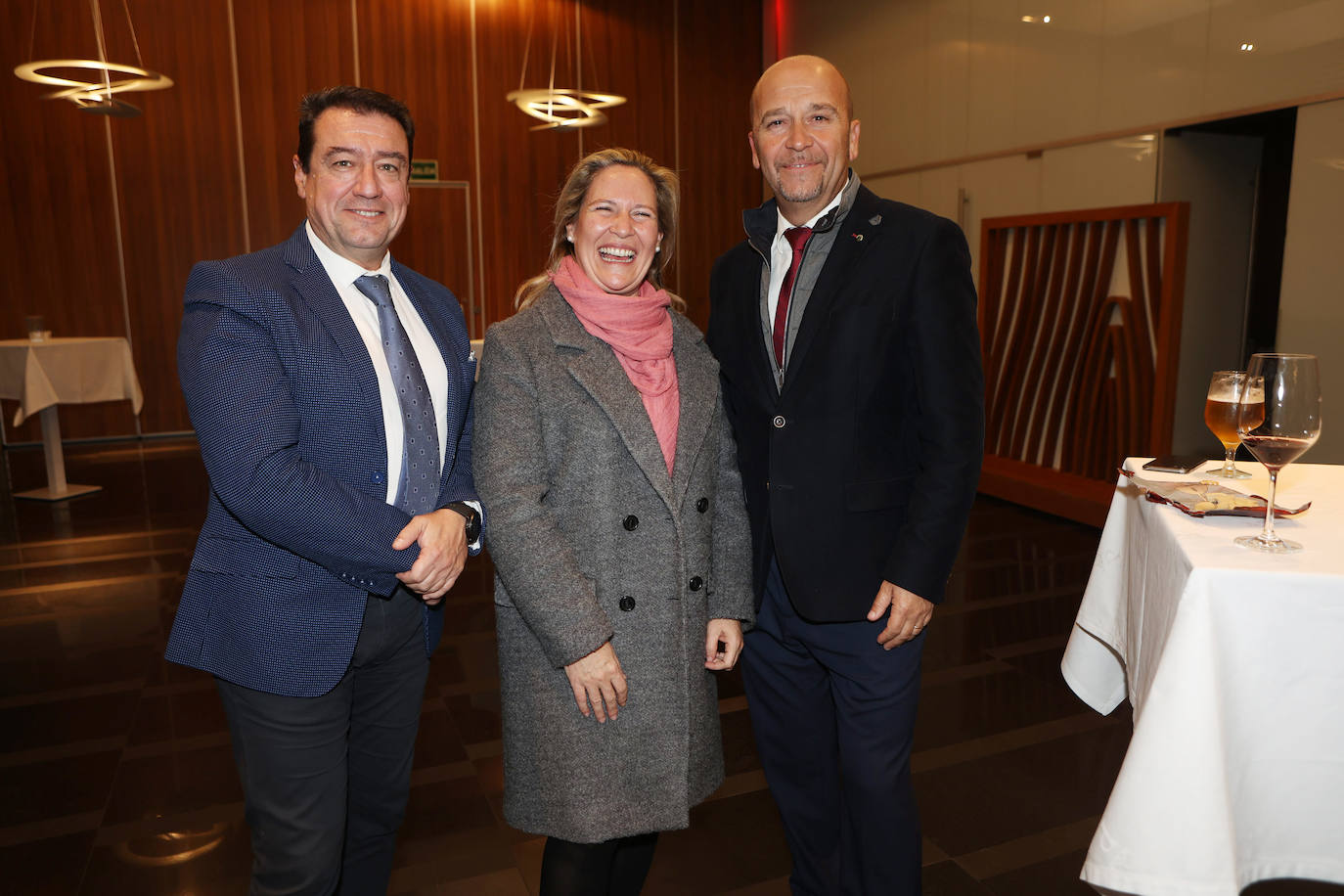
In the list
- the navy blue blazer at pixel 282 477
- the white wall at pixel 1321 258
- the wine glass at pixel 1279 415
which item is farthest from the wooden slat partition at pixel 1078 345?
the navy blue blazer at pixel 282 477

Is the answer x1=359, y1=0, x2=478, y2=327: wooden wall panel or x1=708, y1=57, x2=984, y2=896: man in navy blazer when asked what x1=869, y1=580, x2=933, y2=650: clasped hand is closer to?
x1=708, y1=57, x2=984, y2=896: man in navy blazer

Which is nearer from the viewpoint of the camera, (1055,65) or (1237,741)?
(1237,741)

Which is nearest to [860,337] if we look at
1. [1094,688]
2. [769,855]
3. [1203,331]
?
[1094,688]

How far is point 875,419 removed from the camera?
1.77 meters

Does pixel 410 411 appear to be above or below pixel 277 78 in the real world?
below

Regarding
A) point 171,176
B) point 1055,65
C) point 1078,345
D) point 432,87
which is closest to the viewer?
point 1078,345

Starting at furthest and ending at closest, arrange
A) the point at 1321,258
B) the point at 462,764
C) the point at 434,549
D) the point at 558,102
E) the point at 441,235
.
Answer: the point at 441,235, the point at 558,102, the point at 1321,258, the point at 462,764, the point at 434,549

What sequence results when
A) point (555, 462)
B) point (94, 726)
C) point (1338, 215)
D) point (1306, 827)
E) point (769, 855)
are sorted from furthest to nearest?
point (1338, 215) < point (94, 726) < point (769, 855) < point (555, 462) < point (1306, 827)

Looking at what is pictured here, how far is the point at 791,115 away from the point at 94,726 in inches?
124

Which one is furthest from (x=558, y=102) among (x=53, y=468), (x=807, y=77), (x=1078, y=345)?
(x=807, y=77)

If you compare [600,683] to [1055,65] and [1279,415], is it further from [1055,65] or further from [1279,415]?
[1055,65]

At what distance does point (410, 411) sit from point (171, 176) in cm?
903

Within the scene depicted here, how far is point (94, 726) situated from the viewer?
10.4 feet

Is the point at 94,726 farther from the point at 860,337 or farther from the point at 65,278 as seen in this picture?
the point at 65,278
